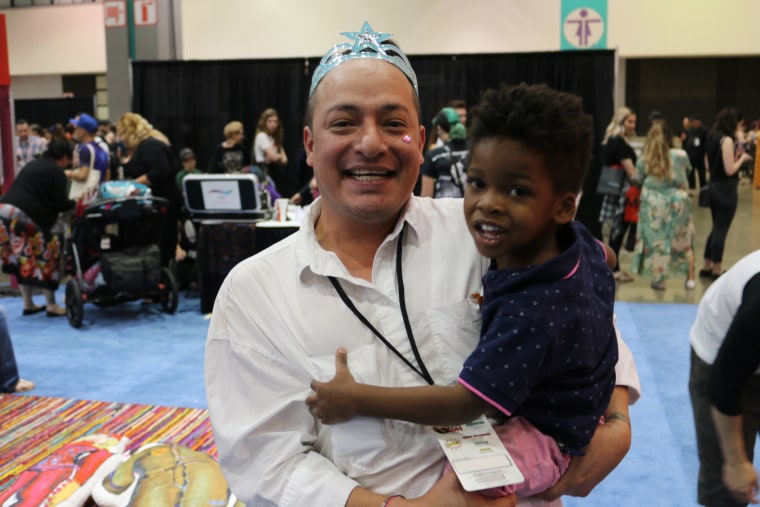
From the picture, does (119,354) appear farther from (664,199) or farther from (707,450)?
(664,199)

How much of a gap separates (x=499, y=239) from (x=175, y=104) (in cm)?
947

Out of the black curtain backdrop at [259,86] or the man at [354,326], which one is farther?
the black curtain backdrop at [259,86]

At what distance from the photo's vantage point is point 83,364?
5.26 metres

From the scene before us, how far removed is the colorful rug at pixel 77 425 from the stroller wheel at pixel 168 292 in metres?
2.16

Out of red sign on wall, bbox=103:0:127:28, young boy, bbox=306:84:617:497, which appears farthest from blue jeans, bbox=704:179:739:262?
red sign on wall, bbox=103:0:127:28

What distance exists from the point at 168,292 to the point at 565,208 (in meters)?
5.85

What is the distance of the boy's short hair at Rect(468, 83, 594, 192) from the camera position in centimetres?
119

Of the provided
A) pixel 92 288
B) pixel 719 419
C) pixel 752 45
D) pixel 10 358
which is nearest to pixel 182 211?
pixel 92 288

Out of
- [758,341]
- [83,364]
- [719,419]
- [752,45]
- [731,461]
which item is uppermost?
[752,45]

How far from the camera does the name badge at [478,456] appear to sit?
1.15 meters

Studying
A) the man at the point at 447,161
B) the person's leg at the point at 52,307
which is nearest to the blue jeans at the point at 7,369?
the person's leg at the point at 52,307

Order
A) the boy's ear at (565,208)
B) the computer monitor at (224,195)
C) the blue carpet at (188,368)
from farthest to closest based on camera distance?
the computer monitor at (224,195) < the blue carpet at (188,368) < the boy's ear at (565,208)

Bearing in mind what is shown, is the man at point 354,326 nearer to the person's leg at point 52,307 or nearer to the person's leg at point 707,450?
the person's leg at point 707,450

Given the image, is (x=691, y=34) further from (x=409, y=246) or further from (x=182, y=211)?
(x=409, y=246)
